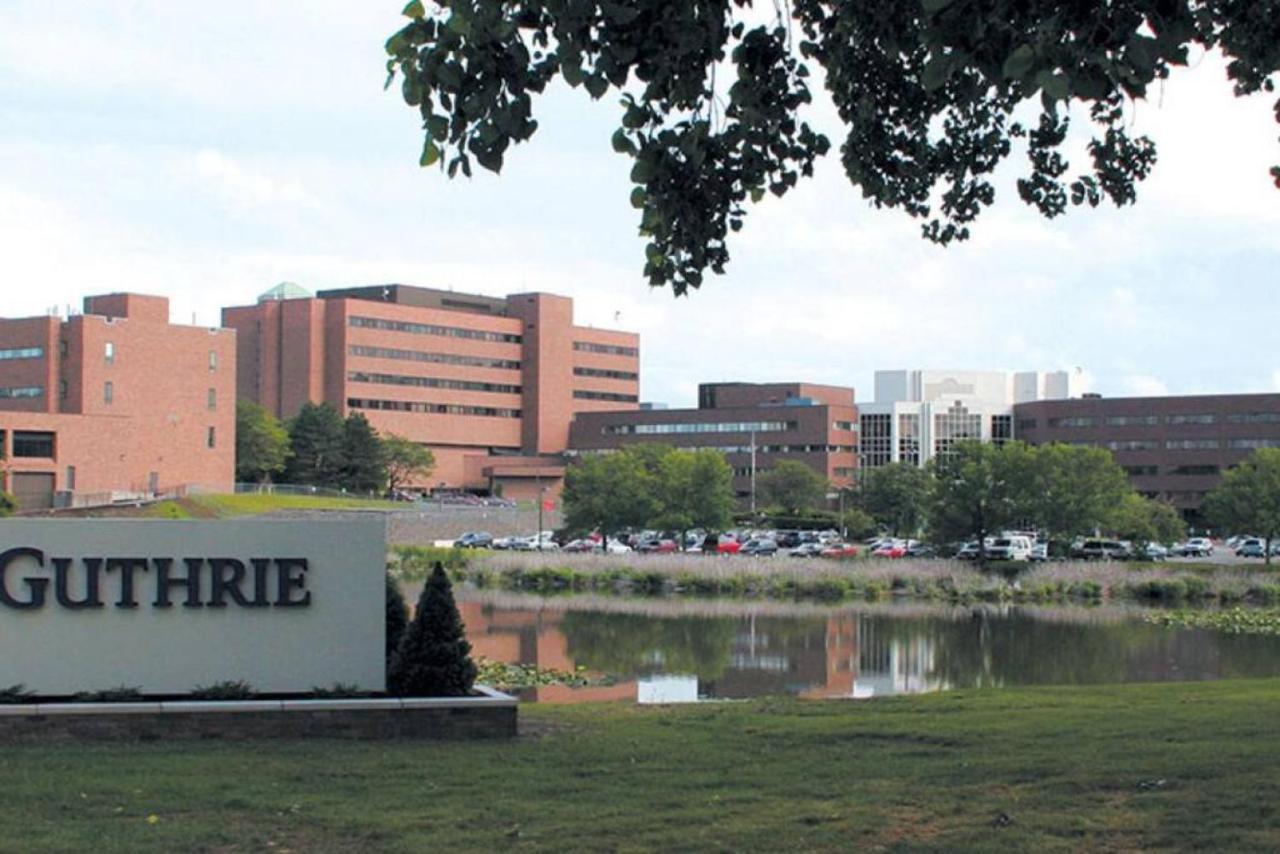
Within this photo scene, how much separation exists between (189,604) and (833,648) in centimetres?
2200

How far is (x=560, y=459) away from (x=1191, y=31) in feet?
455

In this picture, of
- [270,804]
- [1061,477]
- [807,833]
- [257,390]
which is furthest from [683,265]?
[257,390]

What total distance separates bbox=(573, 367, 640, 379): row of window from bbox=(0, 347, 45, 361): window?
58.2m

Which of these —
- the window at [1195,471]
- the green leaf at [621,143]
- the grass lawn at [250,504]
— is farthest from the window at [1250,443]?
the green leaf at [621,143]

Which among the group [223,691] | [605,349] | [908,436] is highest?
[605,349]

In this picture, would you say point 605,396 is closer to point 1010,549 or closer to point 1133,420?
point 1133,420

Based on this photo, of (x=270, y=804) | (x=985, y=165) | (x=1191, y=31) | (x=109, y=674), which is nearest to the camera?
(x=1191, y=31)

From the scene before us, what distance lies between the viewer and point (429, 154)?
8602 millimetres

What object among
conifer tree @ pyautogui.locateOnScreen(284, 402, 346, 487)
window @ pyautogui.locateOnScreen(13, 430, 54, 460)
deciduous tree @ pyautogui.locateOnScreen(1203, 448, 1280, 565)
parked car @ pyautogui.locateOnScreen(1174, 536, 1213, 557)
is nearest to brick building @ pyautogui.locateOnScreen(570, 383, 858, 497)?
conifer tree @ pyautogui.locateOnScreen(284, 402, 346, 487)

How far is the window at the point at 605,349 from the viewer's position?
152875 millimetres

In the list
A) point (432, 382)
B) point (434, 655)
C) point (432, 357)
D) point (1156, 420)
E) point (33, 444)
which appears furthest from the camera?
point (432, 357)

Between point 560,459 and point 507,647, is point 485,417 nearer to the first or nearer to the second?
point 560,459

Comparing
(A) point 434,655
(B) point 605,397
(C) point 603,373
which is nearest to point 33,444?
(C) point 603,373

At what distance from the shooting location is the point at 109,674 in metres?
16.4
